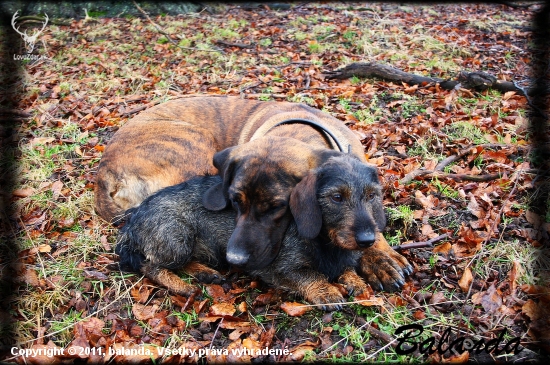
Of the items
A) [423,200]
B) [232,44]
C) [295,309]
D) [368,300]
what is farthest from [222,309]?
[232,44]

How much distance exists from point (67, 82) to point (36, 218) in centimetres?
532

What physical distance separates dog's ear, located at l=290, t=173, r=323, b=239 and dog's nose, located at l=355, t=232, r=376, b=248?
1.10ft

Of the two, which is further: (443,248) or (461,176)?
(461,176)

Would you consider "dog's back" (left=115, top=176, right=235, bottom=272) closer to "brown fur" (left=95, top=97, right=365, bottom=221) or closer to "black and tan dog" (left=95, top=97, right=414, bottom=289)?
"black and tan dog" (left=95, top=97, right=414, bottom=289)

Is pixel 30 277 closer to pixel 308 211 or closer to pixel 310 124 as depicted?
pixel 308 211

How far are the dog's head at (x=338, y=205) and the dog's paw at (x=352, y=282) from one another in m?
0.43

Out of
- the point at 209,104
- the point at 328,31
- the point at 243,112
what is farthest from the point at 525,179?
the point at 328,31

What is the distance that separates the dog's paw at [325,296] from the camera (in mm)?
3705

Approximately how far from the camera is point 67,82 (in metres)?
9.78

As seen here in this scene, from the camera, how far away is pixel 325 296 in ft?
12.4

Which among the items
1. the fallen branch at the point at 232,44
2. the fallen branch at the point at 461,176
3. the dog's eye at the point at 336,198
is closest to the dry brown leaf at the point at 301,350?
the dog's eye at the point at 336,198

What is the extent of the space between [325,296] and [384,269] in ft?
2.03

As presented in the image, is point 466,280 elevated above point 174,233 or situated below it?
below

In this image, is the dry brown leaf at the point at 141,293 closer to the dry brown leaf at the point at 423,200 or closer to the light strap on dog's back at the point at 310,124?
the light strap on dog's back at the point at 310,124
